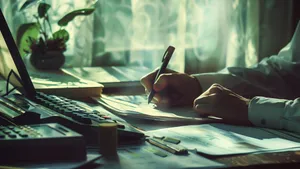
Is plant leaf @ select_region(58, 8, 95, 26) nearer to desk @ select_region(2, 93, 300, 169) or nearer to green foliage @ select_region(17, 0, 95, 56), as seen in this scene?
green foliage @ select_region(17, 0, 95, 56)

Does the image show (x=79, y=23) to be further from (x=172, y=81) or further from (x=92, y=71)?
(x=172, y=81)

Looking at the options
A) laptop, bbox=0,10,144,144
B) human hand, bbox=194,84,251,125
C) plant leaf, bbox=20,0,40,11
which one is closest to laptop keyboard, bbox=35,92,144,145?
laptop, bbox=0,10,144,144

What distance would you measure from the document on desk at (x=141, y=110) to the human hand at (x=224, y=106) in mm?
30

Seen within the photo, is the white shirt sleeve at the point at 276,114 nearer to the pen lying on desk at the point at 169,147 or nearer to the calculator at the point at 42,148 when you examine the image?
the pen lying on desk at the point at 169,147

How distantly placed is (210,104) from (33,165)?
560mm

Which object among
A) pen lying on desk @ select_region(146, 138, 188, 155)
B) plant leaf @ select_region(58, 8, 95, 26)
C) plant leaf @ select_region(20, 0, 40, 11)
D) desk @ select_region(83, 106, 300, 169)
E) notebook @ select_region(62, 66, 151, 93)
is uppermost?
plant leaf @ select_region(20, 0, 40, 11)

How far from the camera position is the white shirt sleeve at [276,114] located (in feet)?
4.10

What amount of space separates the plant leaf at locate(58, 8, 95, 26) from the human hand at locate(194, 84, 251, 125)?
783mm

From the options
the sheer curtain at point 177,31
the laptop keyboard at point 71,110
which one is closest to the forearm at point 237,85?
the laptop keyboard at point 71,110

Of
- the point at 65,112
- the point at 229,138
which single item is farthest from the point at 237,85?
the point at 65,112

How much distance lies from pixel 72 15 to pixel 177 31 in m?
0.57

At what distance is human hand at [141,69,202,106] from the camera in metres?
1.49

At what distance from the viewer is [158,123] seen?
4.22ft

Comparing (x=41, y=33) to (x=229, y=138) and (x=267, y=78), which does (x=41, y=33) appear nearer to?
(x=267, y=78)
